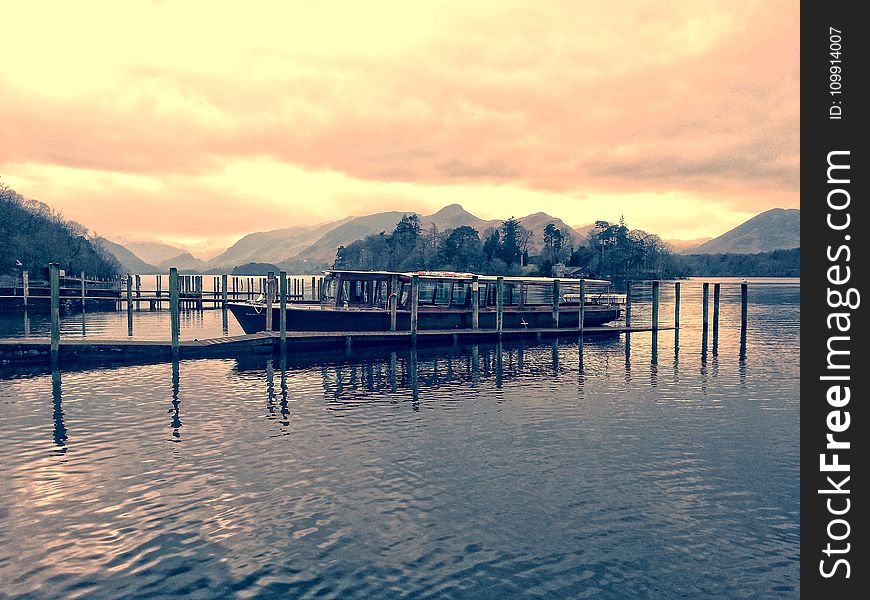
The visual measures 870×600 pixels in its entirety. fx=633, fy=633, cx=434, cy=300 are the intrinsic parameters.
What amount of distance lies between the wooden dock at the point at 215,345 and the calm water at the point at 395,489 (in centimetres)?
423

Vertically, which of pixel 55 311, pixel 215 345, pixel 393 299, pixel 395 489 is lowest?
pixel 395 489

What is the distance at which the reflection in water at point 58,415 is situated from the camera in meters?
17.1

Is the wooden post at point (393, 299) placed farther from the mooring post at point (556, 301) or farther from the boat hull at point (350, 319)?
the mooring post at point (556, 301)

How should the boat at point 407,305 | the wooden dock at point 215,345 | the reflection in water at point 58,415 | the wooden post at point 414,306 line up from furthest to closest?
1. the boat at point 407,305
2. the wooden post at point 414,306
3. the wooden dock at point 215,345
4. the reflection in water at point 58,415

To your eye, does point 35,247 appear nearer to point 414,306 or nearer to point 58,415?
point 414,306

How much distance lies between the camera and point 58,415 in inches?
801

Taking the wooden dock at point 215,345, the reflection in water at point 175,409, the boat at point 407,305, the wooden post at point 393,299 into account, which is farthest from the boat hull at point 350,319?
the reflection in water at point 175,409

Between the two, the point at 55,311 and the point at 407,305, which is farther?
the point at 407,305

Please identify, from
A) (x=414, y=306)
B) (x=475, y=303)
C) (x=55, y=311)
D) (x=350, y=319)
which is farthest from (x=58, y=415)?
(x=475, y=303)

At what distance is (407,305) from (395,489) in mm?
24997

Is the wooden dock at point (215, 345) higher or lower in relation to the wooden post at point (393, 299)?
lower

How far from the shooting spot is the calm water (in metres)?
10.2
